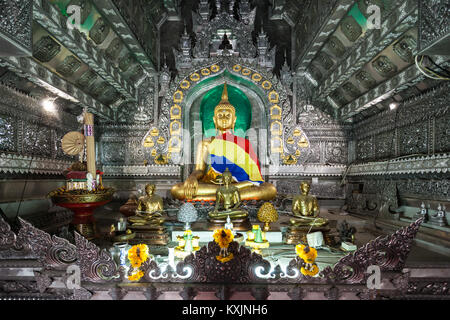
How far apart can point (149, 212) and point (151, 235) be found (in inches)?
12.3

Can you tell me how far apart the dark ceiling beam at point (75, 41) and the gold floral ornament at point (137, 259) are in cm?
303

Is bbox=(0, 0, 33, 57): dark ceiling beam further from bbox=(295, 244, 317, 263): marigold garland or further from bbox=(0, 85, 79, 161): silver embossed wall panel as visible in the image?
bbox=(295, 244, 317, 263): marigold garland

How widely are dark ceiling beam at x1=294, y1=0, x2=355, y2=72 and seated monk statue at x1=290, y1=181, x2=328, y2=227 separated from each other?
2.98m

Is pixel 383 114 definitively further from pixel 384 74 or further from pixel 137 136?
pixel 137 136

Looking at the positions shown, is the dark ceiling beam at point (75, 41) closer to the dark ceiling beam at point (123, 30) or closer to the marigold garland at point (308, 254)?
the dark ceiling beam at point (123, 30)

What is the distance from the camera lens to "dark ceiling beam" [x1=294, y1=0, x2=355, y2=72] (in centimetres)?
418

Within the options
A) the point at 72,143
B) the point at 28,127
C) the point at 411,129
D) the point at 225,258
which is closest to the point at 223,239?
the point at 225,258

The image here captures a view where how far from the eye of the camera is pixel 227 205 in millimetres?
3836

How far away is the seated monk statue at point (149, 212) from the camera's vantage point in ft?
11.4

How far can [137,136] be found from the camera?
6883 mm

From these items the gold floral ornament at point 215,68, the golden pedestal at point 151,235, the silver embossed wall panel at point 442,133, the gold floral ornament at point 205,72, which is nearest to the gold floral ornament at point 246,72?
the gold floral ornament at point 215,68

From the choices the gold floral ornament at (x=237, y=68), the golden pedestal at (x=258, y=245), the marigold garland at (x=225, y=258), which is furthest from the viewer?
the gold floral ornament at (x=237, y=68)

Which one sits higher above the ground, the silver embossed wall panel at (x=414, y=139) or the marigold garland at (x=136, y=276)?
the silver embossed wall panel at (x=414, y=139)
